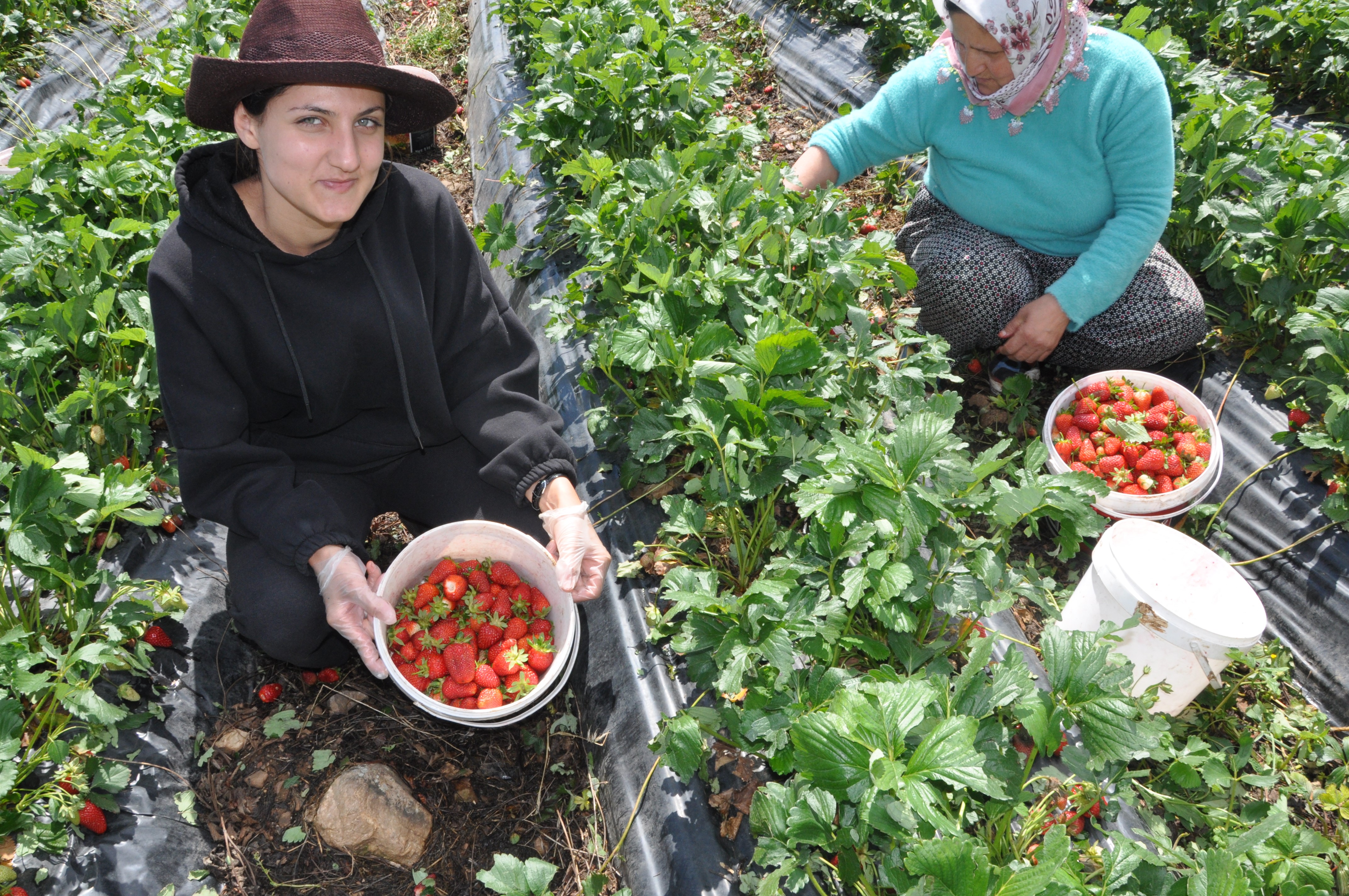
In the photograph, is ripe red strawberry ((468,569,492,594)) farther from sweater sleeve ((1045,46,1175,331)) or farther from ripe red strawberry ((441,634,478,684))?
sweater sleeve ((1045,46,1175,331))

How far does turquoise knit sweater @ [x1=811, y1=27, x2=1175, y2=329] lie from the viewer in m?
2.45

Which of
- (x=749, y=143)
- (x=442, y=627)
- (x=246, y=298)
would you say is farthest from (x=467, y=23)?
(x=442, y=627)

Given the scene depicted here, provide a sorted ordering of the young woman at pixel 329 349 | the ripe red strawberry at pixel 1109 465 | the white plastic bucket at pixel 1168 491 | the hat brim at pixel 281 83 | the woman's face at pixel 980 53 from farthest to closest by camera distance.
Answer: the ripe red strawberry at pixel 1109 465, the white plastic bucket at pixel 1168 491, the woman's face at pixel 980 53, the young woman at pixel 329 349, the hat brim at pixel 281 83

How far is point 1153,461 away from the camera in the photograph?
98.7 inches

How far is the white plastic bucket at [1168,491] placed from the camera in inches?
96.5

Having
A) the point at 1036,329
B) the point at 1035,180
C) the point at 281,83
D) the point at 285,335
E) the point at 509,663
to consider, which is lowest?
the point at 509,663

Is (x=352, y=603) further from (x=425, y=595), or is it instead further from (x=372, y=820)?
(x=372, y=820)

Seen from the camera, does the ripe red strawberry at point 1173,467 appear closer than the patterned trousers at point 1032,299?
Yes

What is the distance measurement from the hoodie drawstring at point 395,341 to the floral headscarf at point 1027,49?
1.73m

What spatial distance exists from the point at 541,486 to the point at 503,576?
26cm

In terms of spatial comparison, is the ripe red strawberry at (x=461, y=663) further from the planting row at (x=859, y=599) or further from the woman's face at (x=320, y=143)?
the woman's face at (x=320, y=143)

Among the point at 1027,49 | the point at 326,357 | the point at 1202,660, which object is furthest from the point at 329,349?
the point at 1202,660

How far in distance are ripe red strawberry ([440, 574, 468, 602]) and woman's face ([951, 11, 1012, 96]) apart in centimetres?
206

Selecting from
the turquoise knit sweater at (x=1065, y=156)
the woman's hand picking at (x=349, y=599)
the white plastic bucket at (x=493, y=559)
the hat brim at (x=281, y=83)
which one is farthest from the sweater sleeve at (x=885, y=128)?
the woman's hand picking at (x=349, y=599)
